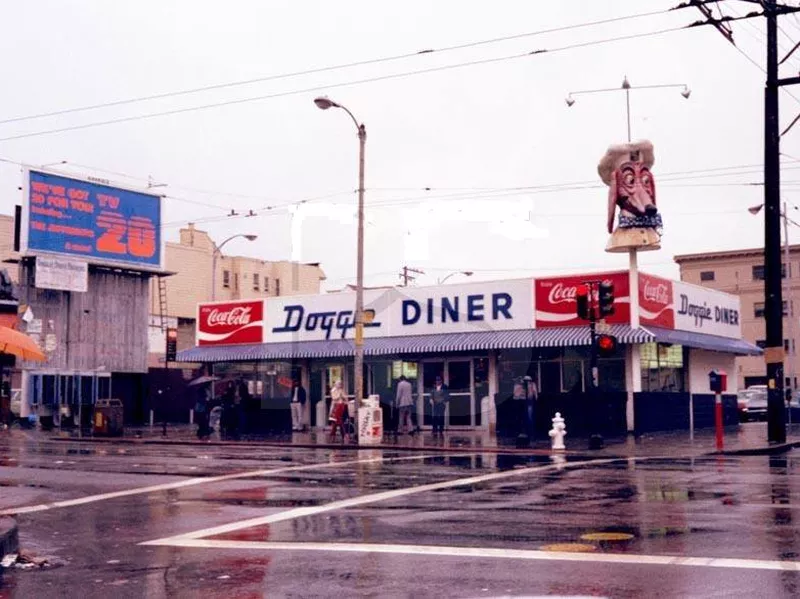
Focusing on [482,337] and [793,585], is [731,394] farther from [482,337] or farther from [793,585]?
[793,585]

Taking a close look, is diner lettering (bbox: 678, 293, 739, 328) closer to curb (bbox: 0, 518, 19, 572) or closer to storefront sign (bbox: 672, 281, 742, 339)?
storefront sign (bbox: 672, 281, 742, 339)

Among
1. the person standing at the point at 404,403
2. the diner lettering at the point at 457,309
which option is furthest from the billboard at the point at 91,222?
the person standing at the point at 404,403

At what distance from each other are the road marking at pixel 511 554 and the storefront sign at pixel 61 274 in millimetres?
35371

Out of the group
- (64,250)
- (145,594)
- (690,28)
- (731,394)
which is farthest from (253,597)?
(64,250)

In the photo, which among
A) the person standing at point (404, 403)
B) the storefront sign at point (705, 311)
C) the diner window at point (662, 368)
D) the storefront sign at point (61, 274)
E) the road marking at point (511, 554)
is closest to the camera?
the road marking at point (511, 554)

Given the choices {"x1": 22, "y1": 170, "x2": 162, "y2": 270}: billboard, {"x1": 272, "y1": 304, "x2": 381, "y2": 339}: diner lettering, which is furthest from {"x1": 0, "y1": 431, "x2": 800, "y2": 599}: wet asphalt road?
{"x1": 22, "y1": 170, "x2": 162, "y2": 270}: billboard

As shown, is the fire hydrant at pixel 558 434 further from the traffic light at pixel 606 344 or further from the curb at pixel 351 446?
the traffic light at pixel 606 344

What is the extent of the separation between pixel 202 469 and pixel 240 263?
66945 mm

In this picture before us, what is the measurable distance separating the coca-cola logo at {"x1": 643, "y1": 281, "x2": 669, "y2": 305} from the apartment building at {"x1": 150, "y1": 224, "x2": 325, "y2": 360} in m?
43.3

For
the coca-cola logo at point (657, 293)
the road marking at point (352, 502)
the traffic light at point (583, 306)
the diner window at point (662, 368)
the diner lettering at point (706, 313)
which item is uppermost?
the coca-cola logo at point (657, 293)

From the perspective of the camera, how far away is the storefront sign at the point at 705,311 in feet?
111

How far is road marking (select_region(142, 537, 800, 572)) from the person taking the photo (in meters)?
8.79

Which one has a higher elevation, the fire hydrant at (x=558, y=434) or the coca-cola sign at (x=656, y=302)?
the coca-cola sign at (x=656, y=302)

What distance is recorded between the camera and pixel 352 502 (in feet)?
46.0
